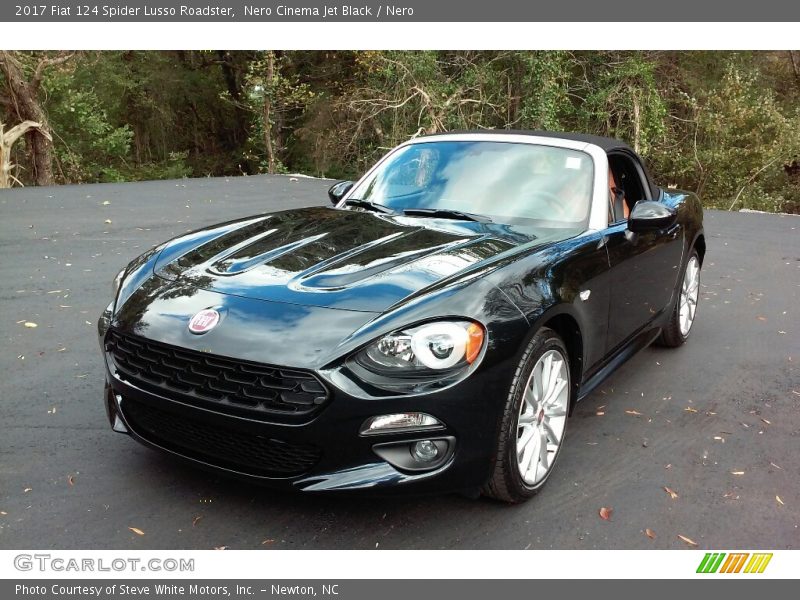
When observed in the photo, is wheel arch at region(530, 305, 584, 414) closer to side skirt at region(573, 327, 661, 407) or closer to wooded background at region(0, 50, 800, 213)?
side skirt at region(573, 327, 661, 407)

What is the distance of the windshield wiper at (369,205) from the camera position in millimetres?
4443

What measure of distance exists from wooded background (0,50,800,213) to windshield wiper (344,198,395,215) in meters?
13.9

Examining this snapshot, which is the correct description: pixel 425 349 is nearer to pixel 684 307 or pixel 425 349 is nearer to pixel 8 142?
pixel 684 307

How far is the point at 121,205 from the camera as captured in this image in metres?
12.2

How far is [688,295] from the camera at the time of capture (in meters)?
5.95

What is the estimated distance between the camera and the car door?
13.8ft

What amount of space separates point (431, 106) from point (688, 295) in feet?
42.7

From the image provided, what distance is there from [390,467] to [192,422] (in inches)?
31.3

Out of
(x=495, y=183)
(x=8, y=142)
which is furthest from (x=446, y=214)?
(x=8, y=142)

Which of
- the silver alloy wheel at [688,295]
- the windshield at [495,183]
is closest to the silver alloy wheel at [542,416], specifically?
the windshield at [495,183]

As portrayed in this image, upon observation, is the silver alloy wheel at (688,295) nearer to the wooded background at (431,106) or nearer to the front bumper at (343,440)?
the front bumper at (343,440)

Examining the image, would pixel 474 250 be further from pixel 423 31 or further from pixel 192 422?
pixel 423 31

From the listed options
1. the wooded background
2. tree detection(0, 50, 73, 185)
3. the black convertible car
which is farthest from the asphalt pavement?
tree detection(0, 50, 73, 185)

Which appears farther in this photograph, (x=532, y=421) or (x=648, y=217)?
(x=648, y=217)
